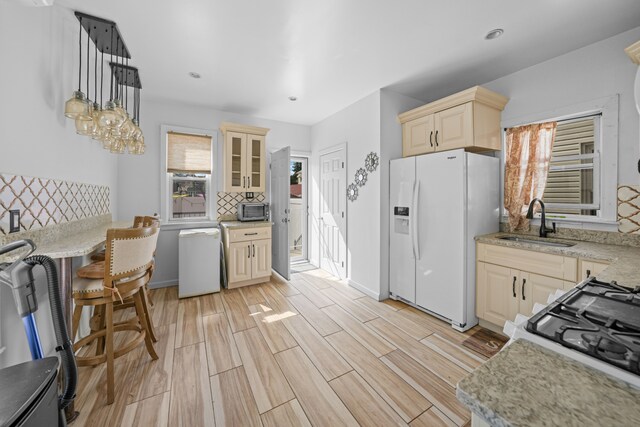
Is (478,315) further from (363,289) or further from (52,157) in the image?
(52,157)

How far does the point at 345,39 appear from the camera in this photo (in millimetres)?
2107

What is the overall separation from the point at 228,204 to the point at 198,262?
1.11 m

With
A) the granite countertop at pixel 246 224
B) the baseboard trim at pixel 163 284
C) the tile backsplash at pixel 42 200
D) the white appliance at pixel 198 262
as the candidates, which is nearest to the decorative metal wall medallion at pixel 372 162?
the granite countertop at pixel 246 224

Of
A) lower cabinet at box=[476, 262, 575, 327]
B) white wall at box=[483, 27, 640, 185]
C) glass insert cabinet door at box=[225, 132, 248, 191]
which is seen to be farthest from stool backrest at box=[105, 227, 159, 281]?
white wall at box=[483, 27, 640, 185]

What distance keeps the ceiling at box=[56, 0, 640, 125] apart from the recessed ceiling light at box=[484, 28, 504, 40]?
0.05 metres

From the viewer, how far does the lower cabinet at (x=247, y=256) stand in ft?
11.2

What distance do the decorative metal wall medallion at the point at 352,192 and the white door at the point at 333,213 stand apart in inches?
3.7

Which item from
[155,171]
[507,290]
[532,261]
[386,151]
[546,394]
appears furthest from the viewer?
[155,171]

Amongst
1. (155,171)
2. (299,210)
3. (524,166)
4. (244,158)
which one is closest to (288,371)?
(244,158)

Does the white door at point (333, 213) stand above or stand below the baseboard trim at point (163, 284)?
above

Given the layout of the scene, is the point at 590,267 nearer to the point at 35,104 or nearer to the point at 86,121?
the point at 86,121

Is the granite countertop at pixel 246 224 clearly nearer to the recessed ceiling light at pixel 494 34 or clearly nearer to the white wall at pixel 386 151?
the white wall at pixel 386 151

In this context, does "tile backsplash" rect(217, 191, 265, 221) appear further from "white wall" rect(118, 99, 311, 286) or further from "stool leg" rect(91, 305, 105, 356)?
"stool leg" rect(91, 305, 105, 356)

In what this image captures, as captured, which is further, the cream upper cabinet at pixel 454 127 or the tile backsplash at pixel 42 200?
the cream upper cabinet at pixel 454 127
